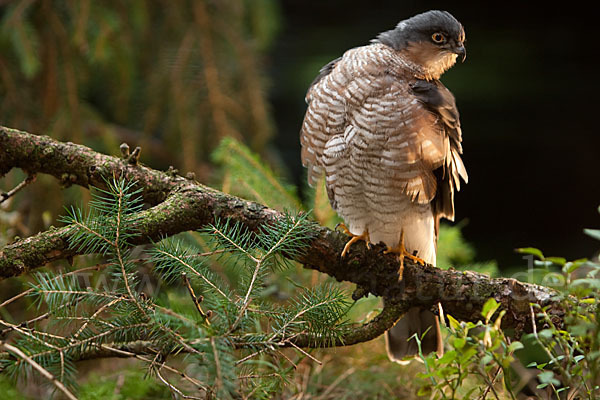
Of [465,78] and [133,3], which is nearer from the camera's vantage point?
[133,3]

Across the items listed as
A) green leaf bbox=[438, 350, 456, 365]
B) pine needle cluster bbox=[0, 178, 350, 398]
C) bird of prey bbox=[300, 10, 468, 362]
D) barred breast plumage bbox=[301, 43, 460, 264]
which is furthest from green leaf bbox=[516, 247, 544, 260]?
barred breast plumage bbox=[301, 43, 460, 264]

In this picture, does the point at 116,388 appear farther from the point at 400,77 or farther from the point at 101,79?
the point at 101,79

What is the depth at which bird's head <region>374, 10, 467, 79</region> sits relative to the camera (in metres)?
1.64

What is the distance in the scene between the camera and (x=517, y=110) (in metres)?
3.55

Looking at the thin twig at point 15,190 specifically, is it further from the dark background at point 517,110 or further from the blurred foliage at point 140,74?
the dark background at point 517,110

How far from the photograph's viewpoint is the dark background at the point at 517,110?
338cm

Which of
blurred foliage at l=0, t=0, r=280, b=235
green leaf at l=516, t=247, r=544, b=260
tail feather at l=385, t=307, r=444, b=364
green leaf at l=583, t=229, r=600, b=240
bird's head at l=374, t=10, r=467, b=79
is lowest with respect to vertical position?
tail feather at l=385, t=307, r=444, b=364

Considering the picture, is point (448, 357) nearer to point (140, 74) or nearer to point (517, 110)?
point (140, 74)

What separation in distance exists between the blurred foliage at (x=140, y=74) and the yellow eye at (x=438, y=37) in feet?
3.98

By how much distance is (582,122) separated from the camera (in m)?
3.57

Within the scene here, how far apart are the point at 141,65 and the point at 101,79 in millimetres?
215

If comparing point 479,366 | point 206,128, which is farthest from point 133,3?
point 479,366

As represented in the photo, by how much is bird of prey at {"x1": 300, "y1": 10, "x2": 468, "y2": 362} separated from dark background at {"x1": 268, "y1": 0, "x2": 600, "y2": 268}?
182 centimetres

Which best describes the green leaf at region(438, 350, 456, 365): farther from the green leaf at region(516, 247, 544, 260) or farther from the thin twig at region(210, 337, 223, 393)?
the thin twig at region(210, 337, 223, 393)
